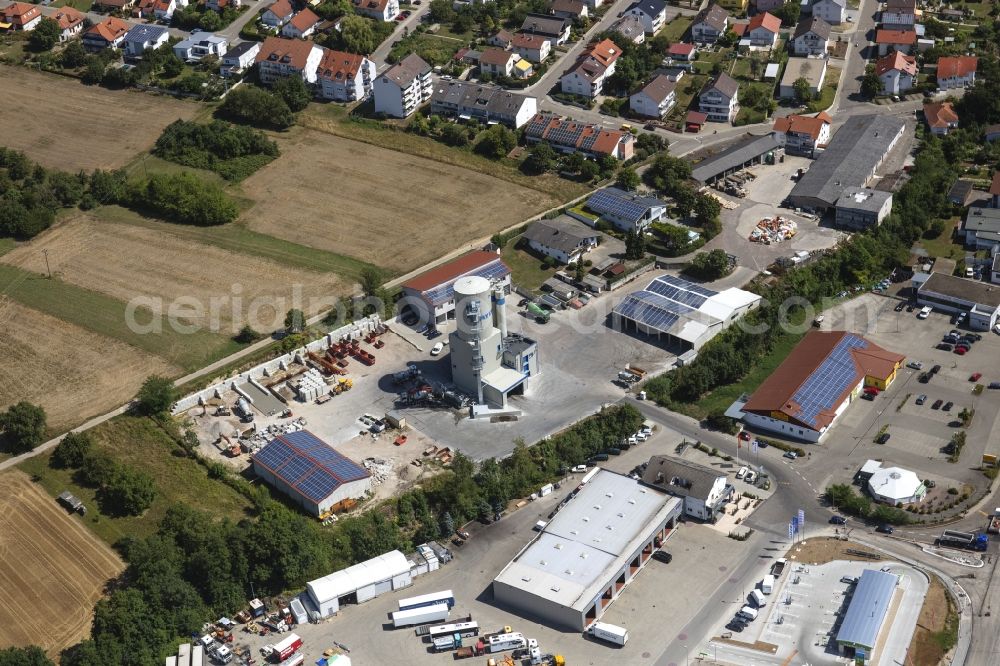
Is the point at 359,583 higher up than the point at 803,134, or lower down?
lower down

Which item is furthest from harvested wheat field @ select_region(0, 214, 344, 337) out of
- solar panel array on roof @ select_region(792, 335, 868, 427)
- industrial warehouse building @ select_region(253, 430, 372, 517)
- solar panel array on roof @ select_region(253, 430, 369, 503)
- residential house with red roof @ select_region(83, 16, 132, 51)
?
residential house with red roof @ select_region(83, 16, 132, 51)

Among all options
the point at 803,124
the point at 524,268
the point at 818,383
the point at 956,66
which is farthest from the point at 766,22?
the point at 818,383

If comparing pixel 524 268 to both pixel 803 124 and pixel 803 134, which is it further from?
pixel 803 124

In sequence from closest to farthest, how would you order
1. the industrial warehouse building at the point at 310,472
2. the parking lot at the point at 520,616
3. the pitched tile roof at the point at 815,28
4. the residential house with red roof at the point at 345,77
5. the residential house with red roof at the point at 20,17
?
the parking lot at the point at 520,616 < the industrial warehouse building at the point at 310,472 < the residential house with red roof at the point at 345,77 < the pitched tile roof at the point at 815,28 < the residential house with red roof at the point at 20,17

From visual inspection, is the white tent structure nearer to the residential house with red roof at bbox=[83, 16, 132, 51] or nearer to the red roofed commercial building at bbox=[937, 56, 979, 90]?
the red roofed commercial building at bbox=[937, 56, 979, 90]

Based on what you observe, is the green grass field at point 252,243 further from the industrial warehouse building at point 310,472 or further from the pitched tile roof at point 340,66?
the pitched tile roof at point 340,66

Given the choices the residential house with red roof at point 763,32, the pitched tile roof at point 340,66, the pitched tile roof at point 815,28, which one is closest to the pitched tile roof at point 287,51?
the pitched tile roof at point 340,66

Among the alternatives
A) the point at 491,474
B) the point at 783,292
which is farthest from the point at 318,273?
the point at 783,292
